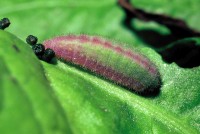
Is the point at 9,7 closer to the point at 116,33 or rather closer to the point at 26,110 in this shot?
the point at 116,33

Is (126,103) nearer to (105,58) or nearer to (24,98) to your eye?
(105,58)

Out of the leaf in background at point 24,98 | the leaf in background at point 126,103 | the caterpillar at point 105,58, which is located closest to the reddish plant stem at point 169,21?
the leaf in background at point 126,103

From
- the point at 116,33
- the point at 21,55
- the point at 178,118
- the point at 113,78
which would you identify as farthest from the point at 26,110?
the point at 116,33

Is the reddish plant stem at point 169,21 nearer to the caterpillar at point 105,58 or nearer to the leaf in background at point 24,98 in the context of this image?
the caterpillar at point 105,58

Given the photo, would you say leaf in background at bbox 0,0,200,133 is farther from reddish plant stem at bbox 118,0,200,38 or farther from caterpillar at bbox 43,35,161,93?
reddish plant stem at bbox 118,0,200,38

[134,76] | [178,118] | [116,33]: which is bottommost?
[116,33]

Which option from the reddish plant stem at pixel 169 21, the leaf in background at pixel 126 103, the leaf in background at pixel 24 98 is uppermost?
the leaf in background at pixel 24 98

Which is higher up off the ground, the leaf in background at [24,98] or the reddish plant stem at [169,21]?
the leaf in background at [24,98]
